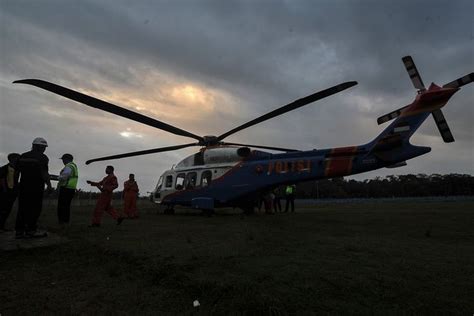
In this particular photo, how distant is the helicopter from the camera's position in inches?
405

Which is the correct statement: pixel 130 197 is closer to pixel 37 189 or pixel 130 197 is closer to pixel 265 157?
pixel 265 157

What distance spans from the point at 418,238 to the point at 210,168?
908 cm

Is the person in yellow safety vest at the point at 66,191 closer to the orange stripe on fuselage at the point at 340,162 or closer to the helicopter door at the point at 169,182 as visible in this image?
the helicopter door at the point at 169,182

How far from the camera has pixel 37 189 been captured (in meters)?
5.87

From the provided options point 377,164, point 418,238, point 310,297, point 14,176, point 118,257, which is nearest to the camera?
point 310,297

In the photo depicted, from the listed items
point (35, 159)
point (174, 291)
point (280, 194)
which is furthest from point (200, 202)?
point (174, 291)

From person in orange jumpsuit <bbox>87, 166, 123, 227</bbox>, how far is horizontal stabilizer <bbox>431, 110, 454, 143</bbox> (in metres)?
9.86

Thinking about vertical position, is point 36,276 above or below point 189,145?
below

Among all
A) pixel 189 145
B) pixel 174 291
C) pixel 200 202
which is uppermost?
pixel 189 145

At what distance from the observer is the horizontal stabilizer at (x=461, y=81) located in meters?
8.92

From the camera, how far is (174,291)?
10.4 ft

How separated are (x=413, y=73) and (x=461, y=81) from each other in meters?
1.56

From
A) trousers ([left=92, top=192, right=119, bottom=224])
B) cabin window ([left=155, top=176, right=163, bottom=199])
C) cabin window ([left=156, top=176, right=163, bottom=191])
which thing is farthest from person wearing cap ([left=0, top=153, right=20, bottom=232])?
cabin window ([left=156, top=176, right=163, bottom=191])

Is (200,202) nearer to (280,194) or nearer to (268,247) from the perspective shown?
(280,194)
